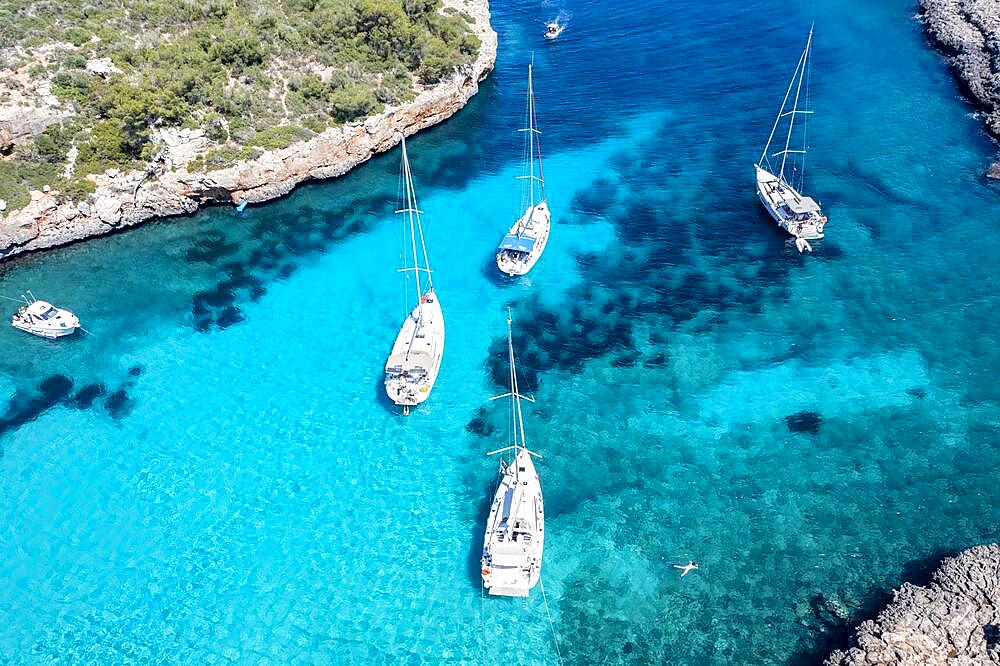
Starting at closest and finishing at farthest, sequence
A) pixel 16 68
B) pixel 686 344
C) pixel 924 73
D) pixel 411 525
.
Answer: pixel 411 525
pixel 686 344
pixel 16 68
pixel 924 73

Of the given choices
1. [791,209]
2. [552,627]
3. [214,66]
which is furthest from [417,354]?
[214,66]

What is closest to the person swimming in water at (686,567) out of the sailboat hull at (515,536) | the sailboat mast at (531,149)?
the sailboat hull at (515,536)

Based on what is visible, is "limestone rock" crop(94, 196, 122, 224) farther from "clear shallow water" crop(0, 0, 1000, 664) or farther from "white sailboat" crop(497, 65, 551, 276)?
"white sailboat" crop(497, 65, 551, 276)

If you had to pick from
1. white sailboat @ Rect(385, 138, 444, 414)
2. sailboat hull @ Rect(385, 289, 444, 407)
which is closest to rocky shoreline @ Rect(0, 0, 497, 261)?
white sailboat @ Rect(385, 138, 444, 414)

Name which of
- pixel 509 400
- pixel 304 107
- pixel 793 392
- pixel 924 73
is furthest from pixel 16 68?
pixel 924 73

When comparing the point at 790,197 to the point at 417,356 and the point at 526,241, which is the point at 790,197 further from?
the point at 417,356

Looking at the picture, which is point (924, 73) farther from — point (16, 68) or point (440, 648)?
point (16, 68)

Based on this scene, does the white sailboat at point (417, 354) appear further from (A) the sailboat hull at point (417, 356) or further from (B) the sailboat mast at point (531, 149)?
(B) the sailboat mast at point (531, 149)
